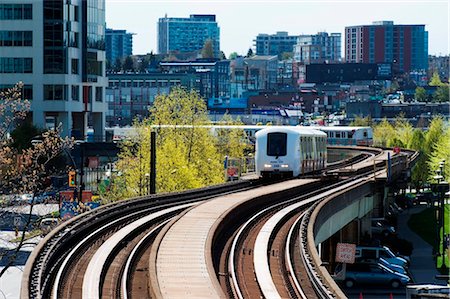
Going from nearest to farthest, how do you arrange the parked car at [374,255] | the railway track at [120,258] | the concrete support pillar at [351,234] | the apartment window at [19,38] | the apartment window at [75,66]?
1. the railway track at [120,258]
2. the parked car at [374,255]
3. the concrete support pillar at [351,234]
4. the apartment window at [19,38]
5. the apartment window at [75,66]

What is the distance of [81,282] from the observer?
25484 millimetres

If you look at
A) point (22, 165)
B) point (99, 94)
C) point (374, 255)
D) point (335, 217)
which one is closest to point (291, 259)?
point (22, 165)

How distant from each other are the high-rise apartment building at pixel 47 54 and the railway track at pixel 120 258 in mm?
57547

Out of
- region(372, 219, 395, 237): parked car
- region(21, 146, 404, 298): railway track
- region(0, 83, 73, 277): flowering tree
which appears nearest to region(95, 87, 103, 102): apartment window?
region(372, 219, 395, 237): parked car

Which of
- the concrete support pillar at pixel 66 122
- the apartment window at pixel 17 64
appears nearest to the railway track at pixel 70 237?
the apartment window at pixel 17 64

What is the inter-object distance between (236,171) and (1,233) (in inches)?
519

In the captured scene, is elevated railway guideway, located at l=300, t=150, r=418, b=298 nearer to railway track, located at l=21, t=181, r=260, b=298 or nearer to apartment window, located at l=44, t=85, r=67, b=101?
railway track, located at l=21, t=181, r=260, b=298

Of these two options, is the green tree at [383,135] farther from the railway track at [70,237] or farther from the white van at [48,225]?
the railway track at [70,237]

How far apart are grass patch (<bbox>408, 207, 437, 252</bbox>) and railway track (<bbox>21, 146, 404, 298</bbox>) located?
109ft

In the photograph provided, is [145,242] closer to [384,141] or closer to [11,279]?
[11,279]

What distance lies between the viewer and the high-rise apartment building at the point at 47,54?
313 feet

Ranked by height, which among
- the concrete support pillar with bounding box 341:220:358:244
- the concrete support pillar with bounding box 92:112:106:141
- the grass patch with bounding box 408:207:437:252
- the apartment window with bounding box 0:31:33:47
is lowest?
the grass patch with bounding box 408:207:437:252

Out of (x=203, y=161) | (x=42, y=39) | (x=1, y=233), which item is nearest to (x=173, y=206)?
(x=1, y=233)

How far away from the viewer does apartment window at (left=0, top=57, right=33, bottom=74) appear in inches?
3752
